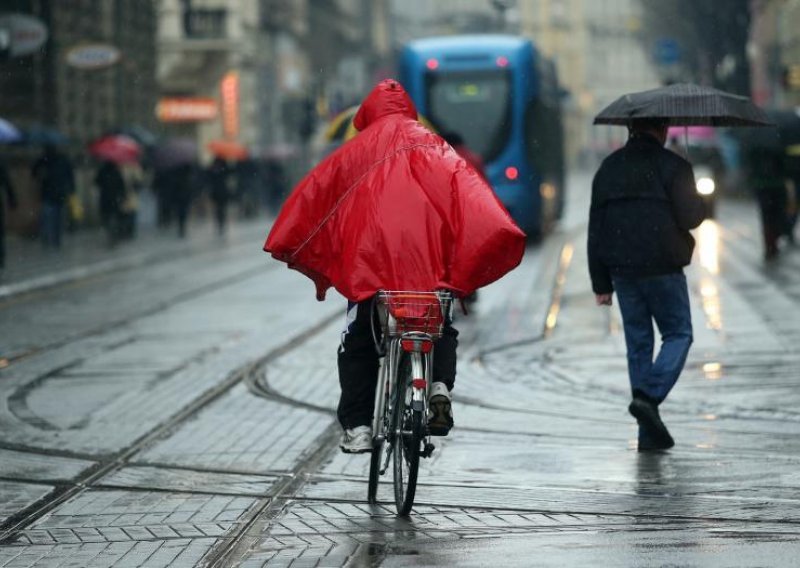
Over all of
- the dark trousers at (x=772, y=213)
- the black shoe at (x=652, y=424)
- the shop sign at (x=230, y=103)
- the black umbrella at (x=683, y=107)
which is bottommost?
the shop sign at (x=230, y=103)

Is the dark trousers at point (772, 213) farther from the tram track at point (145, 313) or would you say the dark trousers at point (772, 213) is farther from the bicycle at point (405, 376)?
the bicycle at point (405, 376)

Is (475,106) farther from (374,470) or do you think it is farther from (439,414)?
(439,414)

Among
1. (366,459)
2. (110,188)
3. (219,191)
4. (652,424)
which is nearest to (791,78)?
(219,191)

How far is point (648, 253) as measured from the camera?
9.52 m

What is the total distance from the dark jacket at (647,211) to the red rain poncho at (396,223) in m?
1.78

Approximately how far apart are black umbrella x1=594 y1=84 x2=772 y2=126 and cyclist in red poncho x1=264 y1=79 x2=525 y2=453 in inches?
73.1

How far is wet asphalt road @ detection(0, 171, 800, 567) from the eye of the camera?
23.7 ft

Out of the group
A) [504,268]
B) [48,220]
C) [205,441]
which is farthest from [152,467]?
[48,220]

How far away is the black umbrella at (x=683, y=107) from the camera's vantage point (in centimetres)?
961

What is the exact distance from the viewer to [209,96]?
217 ft

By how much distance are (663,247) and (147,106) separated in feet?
142

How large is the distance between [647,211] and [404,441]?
2.29 m

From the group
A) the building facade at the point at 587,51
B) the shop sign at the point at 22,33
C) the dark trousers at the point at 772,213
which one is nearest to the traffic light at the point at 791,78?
the shop sign at the point at 22,33

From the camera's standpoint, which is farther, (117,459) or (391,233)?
(117,459)
